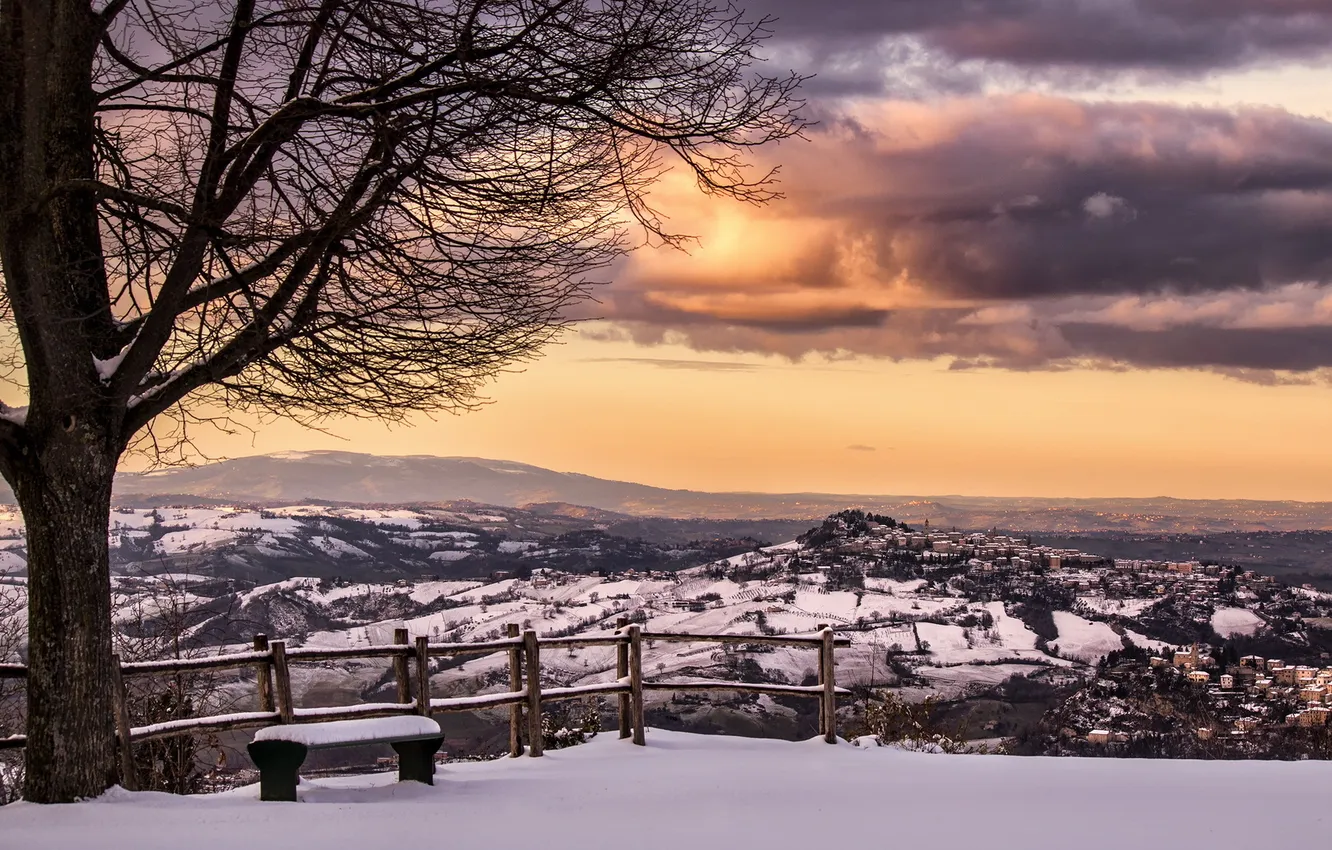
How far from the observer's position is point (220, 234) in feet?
29.9

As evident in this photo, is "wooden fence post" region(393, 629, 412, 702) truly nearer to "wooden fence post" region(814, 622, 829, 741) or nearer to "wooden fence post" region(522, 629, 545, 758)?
"wooden fence post" region(522, 629, 545, 758)

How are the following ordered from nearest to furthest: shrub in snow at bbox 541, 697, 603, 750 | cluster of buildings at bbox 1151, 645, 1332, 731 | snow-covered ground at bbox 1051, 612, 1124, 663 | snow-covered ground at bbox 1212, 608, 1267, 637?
shrub in snow at bbox 541, 697, 603, 750 < cluster of buildings at bbox 1151, 645, 1332, 731 < snow-covered ground at bbox 1212, 608, 1267, 637 < snow-covered ground at bbox 1051, 612, 1124, 663

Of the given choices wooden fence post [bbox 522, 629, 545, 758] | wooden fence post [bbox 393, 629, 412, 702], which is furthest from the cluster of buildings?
wooden fence post [bbox 393, 629, 412, 702]

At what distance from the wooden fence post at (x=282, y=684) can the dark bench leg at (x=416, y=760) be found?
1.00 m

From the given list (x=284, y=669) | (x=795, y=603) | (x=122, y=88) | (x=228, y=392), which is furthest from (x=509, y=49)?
(x=795, y=603)

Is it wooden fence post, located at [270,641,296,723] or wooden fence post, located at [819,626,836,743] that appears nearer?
wooden fence post, located at [270,641,296,723]

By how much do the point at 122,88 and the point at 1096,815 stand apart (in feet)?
32.6

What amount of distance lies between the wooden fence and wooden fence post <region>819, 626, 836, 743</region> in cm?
1

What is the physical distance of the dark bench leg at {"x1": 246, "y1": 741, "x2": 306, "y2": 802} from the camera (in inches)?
392

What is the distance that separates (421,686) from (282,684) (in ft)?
4.64

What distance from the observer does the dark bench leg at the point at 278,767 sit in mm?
9945

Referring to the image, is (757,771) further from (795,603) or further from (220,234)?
(795,603)

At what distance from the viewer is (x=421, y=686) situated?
12023 mm

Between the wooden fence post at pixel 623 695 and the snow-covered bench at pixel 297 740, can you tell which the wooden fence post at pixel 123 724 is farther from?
the wooden fence post at pixel 623 695
